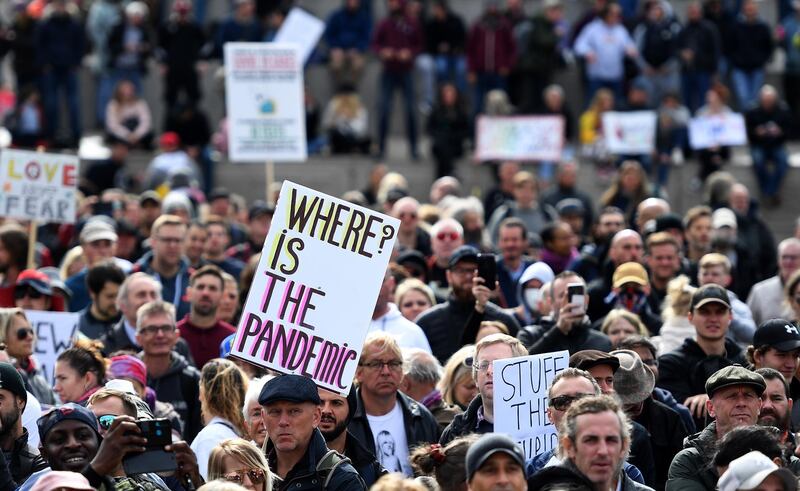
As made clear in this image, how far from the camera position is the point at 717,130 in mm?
24625

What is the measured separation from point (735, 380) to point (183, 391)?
147 inches

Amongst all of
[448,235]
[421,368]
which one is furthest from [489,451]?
[448,235]

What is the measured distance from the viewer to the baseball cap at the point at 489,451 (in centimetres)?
740

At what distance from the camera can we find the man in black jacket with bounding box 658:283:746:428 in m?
11.3

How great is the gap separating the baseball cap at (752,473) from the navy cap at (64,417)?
114 inches

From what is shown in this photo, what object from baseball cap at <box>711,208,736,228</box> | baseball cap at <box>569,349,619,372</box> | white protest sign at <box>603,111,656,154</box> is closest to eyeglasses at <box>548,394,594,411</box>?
baseball cap at <box>569,349,619,372</box>

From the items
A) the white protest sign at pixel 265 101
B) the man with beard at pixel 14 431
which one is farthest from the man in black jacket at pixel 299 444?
the white protest sign at pixel 265 101

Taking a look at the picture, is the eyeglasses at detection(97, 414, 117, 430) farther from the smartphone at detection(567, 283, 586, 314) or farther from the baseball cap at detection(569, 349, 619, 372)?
the smartphone at detection(567, 283, 586, 314)

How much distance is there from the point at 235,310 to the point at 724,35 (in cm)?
1529

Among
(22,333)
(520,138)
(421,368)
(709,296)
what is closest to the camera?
(421,368)

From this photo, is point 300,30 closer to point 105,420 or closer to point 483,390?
point 483,390

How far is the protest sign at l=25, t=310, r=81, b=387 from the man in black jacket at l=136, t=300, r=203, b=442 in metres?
0.90

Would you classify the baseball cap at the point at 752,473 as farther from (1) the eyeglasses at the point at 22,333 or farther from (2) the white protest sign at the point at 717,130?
(2) the white protest sign at the point at 717,130

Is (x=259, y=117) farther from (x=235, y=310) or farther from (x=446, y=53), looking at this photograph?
(x=446, y=53)
